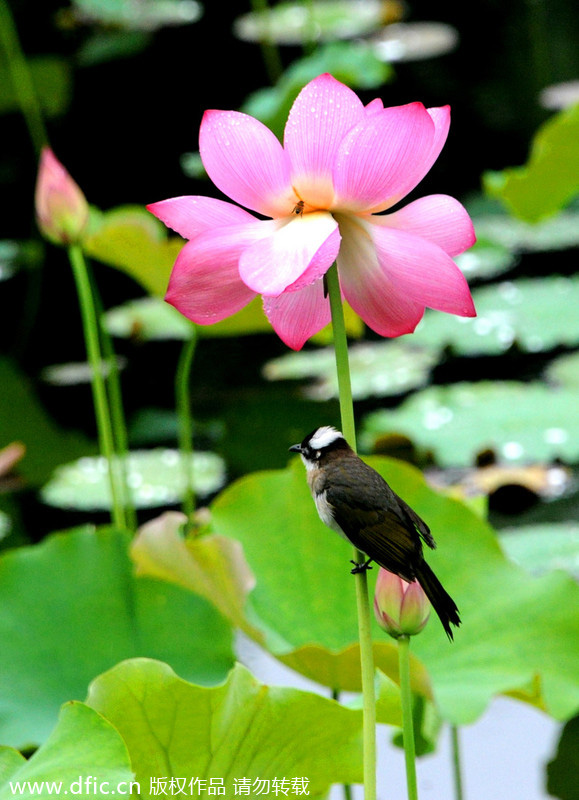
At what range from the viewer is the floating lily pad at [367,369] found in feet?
7.80

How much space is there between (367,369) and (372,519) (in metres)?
1.85

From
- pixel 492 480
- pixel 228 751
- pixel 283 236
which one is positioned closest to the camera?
pixel 283 236

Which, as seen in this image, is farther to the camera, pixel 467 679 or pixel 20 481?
pixel 20 481

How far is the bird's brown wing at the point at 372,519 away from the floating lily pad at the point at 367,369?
1.72 m

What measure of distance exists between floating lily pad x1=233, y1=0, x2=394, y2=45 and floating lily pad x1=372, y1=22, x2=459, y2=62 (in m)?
0.10

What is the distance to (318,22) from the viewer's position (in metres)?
4.93

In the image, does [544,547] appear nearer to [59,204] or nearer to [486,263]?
[59,204]

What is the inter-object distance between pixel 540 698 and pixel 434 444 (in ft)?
3.36

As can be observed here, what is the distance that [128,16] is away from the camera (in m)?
5.51

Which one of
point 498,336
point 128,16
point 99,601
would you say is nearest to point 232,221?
point 99,601

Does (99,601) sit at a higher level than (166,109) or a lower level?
lower

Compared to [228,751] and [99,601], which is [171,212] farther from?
[99,601]

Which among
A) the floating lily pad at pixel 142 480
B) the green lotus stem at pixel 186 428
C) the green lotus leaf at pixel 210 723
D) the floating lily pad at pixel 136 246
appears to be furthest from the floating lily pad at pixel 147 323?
the green lotus leaf at pixel 210 723

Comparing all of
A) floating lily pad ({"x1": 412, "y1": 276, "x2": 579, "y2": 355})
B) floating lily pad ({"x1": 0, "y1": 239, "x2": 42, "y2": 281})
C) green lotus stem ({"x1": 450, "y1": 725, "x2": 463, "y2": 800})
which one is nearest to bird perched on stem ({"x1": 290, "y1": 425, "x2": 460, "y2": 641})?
green lotus stem ({"x1": 450, "y1": 725, "x2": 463, "y2": 800})
